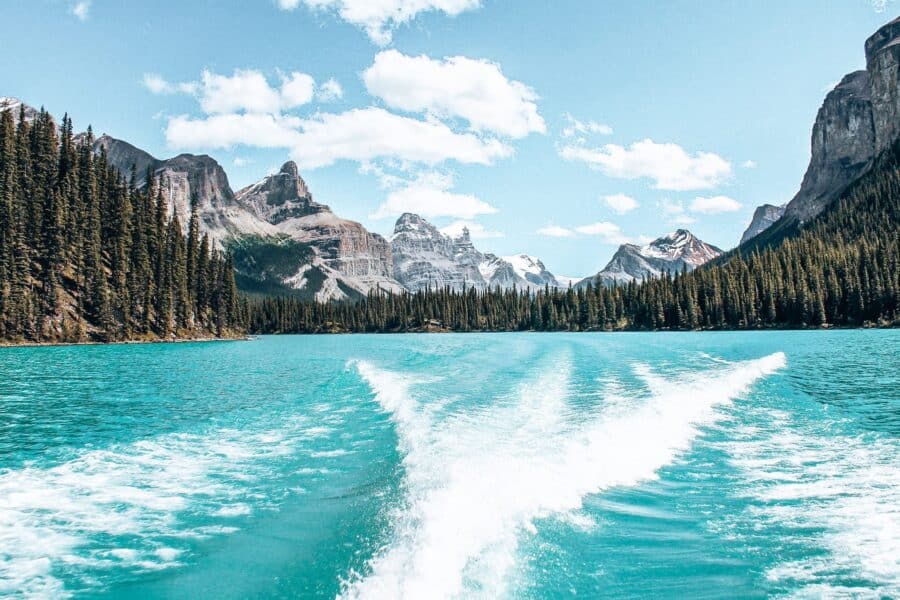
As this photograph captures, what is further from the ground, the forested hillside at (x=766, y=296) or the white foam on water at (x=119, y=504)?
the forested hillside at (x=766, y=296)

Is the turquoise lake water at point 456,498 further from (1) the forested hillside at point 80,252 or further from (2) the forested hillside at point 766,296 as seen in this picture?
(2) the forested hillside at point 766,296

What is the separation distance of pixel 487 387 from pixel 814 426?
1556 cm

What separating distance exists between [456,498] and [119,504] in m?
7.12

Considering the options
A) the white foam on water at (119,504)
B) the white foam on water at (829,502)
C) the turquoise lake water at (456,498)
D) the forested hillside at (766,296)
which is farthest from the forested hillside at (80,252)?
the forested hillside at (766,296)

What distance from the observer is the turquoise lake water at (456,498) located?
7.70 meters

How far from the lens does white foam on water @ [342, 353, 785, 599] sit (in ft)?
25.6

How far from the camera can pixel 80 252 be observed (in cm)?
8438

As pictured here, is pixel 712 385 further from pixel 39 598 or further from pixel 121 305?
pixel 121 305

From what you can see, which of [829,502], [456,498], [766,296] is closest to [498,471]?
[456,498]

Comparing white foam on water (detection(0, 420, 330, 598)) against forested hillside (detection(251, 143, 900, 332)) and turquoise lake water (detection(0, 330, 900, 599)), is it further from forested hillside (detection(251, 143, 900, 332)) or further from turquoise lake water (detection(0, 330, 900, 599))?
forested hillside (detection(251, 143, 900, 332))

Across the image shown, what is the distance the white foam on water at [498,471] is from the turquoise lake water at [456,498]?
0.06 meters

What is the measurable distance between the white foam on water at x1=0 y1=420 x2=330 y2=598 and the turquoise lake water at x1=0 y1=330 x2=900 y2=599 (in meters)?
0.06

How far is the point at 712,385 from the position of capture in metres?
27.6

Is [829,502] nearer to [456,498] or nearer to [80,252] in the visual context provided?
[456,498]
